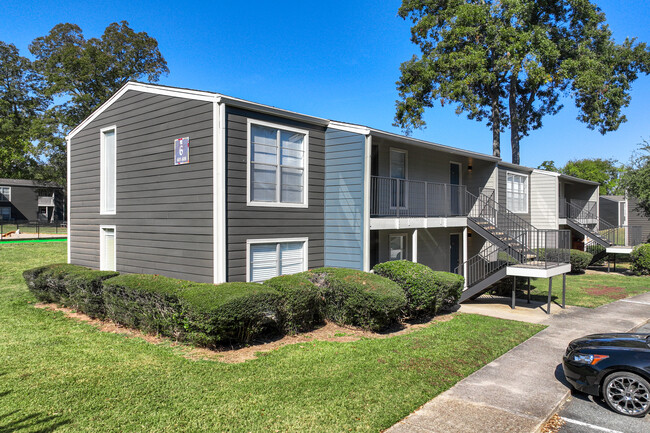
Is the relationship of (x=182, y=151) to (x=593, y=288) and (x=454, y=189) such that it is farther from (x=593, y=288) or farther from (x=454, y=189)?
(x=593, y=288)

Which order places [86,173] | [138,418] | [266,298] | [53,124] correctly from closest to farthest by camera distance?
1. [138,418]
2. [266,298]
3. [86,173]
4. [53,124]

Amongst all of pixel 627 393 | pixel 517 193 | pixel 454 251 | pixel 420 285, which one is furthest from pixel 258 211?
pixel 517 193

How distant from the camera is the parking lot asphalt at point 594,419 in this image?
201 inches

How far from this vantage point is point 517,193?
19.0m

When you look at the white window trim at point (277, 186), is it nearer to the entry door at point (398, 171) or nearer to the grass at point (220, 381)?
the grass at point (220, 381)

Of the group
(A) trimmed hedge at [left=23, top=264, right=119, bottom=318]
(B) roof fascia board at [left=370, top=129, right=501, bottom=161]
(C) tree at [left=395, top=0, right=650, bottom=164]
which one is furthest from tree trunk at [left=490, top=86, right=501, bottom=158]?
(A) trimmed hedge at [left=23, top=264, right=119, bottom=318]

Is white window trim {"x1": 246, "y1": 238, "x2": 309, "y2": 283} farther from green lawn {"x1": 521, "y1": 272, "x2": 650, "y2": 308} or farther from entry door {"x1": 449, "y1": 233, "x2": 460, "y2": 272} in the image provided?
green lawn {"x1": 521, "y1": 272, "x2": 650, "y2": 308}

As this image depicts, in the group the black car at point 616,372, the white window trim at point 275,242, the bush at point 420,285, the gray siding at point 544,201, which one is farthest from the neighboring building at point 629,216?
the black car at point 616,372

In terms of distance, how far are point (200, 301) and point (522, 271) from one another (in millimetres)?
8593

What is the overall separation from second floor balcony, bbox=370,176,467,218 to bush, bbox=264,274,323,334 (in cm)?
373

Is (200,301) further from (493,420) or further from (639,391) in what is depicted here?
(639,391)

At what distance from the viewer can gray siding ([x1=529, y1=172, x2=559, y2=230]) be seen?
21.1 meters

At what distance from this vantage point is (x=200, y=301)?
23.9ft

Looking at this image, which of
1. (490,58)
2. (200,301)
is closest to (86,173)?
(200,301)
